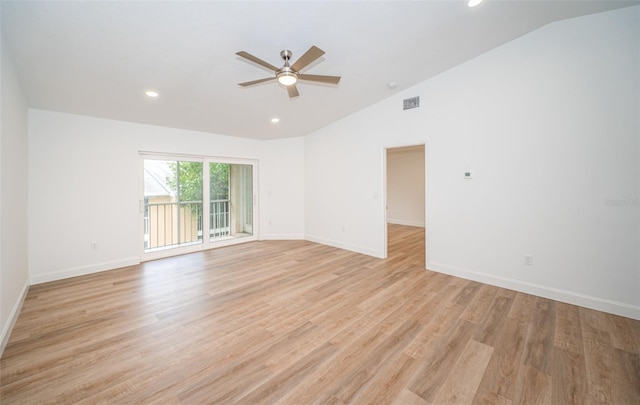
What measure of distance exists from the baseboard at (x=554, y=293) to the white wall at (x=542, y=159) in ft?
0.04

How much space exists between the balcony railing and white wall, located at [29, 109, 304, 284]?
0.97 ft

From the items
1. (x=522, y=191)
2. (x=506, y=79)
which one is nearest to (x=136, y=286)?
(x=522, y=191)

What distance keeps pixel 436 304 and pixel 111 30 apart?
4.34 metres

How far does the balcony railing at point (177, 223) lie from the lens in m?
4.64

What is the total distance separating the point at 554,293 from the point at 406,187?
576cm

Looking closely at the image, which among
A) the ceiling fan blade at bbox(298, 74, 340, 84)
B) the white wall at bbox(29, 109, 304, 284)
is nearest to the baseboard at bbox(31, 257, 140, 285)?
the white wall at bbox(29, 109, 304, 284)

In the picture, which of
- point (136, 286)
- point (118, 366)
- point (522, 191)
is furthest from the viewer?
point (136, 286)

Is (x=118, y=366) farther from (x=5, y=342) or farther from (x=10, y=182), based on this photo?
(x=10, y=182)

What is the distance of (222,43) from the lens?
2453mm

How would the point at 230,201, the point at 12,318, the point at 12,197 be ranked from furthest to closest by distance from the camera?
the point at 230,201
the point at 12,197
the point at 12,318

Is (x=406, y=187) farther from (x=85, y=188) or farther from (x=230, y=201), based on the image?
(x=85, y=188)

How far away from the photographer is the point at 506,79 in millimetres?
3170

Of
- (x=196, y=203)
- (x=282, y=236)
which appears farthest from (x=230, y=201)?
(x=282, y=236)

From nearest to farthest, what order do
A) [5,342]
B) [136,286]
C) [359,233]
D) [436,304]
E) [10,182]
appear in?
[5,342]
[10,182]
[436,304]
[136,286]
[359,233]
